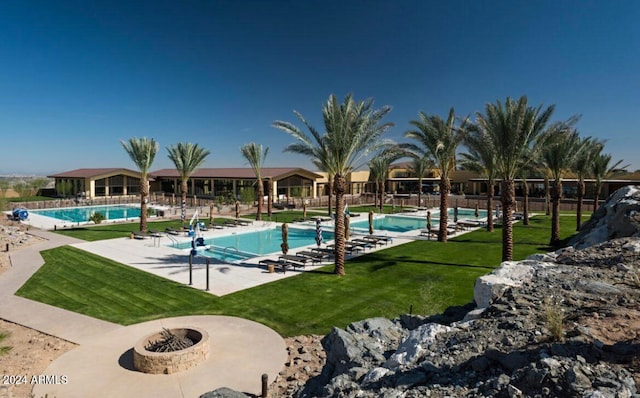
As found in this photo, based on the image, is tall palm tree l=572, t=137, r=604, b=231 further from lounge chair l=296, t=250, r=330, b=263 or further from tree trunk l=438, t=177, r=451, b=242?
lounge chair l=296, t=250, r=330, b=263

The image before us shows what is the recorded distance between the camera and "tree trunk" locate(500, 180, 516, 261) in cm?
1819

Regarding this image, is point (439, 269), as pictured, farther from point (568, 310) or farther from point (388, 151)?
point (568, 310)

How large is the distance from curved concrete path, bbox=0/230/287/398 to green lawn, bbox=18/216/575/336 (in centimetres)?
68

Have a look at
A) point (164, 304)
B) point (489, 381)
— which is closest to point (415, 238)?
point (164, 304)

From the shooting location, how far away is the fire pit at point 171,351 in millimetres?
8930

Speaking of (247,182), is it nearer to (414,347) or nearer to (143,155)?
(143,155)

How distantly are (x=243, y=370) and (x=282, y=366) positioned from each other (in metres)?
0.96

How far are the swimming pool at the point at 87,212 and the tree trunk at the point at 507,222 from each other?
124ft

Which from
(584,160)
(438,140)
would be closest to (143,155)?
(438,140)

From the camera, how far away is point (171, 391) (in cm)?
827

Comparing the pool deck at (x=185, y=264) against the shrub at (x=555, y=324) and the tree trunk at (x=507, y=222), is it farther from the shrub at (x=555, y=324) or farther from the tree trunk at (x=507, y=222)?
the shrub at (x=555, y=324)

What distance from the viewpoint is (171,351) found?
9.55m

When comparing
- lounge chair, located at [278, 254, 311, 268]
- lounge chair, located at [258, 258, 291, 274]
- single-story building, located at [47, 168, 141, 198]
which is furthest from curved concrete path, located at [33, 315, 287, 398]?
single-story building, located at [47, 168, 141, 198]

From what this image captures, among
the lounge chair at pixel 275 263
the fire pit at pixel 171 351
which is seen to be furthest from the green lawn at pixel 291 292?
the fire pit at pixel 171 351
